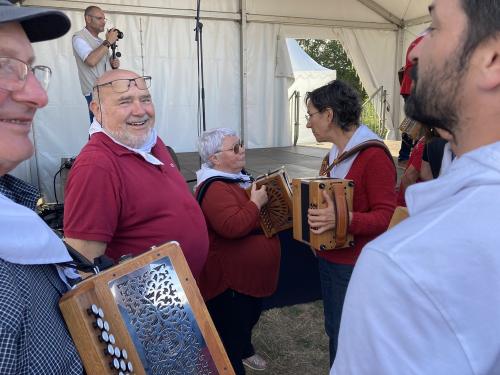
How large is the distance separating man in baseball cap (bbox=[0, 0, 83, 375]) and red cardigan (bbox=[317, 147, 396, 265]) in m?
1.43

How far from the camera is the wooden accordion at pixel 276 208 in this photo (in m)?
2.43

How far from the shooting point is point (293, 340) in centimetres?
327

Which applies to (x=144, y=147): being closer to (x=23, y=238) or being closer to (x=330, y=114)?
(x=330, y=114)

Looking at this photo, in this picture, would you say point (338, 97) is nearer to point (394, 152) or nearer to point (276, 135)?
point (394, 152)

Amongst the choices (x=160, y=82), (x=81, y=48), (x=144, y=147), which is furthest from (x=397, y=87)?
(x=144, y=147)

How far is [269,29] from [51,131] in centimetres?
476

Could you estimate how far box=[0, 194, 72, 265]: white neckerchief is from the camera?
84cm

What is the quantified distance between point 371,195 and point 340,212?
0.21 meters

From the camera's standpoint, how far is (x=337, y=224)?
6.52 feet

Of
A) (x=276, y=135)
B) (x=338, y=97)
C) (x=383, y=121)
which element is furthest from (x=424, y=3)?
(x=338, y=97)

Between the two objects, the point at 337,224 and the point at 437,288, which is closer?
the point at 437,288

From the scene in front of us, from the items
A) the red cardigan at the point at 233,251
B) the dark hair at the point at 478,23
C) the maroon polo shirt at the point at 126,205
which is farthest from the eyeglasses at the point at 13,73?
the red cardigan at the point at 233,251

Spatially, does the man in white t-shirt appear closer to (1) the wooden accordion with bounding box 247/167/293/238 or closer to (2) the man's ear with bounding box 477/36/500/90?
(2) the man's ear with bounding box 477/36/500/90

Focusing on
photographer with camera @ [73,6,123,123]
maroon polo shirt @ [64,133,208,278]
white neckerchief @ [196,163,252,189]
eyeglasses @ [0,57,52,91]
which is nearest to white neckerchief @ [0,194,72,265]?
eyeglasses @ [0,57,52,91]
